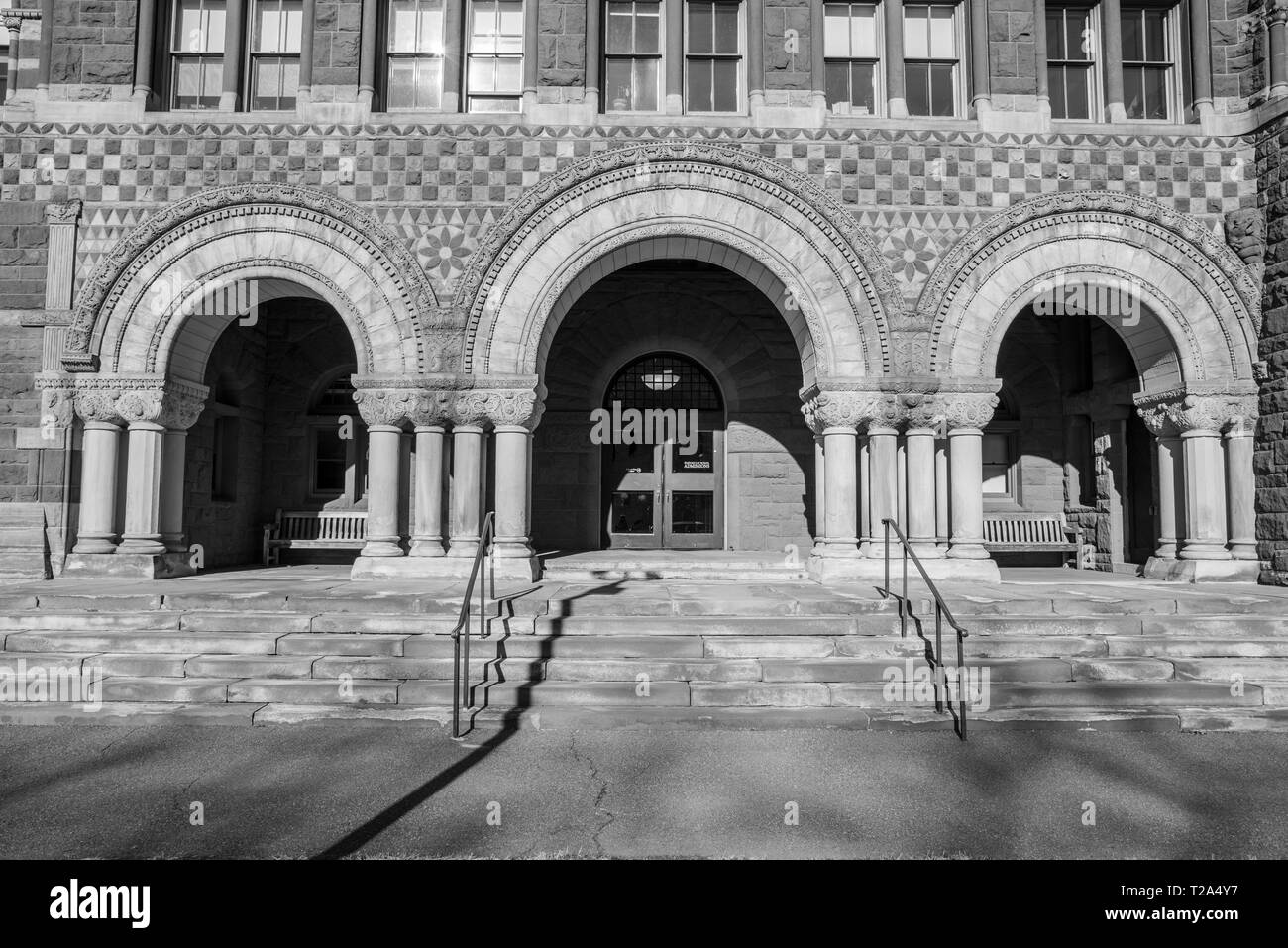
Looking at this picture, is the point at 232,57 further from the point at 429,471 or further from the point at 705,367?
the point at 705,367

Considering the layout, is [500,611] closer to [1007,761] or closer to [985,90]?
[1007,761]

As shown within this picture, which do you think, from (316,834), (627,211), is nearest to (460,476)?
(627,211)

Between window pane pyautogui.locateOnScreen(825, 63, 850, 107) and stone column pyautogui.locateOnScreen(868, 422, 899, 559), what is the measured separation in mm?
4658

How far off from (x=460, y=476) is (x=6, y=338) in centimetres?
601

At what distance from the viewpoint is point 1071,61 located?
407 inches

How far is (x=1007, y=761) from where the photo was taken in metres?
4.92

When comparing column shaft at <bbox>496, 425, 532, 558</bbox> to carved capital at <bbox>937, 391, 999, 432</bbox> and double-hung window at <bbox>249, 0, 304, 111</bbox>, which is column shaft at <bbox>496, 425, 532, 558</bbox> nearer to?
carved capital at <bbox>937, 391, 999, 432</bbox>

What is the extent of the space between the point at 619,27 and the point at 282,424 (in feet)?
26.9

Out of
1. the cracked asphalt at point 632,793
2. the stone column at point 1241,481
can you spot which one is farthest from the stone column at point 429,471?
the stone column at point 1241,481
